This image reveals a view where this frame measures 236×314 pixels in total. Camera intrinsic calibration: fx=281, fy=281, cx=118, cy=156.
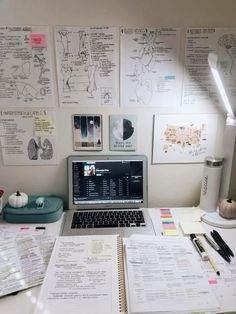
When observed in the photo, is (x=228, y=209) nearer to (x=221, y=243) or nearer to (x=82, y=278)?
(x=221, y=243)

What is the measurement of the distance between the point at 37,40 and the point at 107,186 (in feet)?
2.25

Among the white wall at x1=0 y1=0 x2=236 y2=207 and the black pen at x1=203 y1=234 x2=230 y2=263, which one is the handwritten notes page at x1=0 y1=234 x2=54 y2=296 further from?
the black pen at x1=203 y1=234 x2=230 y2=263

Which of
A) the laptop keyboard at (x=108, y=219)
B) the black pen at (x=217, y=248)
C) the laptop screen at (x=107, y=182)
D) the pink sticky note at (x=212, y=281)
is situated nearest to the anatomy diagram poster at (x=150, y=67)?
the laptop screen at (x=107, y=182)

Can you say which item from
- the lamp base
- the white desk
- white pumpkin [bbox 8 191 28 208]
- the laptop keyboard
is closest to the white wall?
white pumpkin [bbox 8 191 28 208]

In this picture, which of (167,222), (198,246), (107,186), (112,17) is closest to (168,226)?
(167,222)

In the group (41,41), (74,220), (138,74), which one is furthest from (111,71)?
(74,220)

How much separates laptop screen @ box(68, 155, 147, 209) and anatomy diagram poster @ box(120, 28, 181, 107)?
10.8 inches

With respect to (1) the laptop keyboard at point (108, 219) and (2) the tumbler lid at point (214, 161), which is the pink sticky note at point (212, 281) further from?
(2) the tumbler lid at point (214, 161)

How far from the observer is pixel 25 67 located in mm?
1169

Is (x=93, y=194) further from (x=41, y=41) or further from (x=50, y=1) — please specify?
(x=50, y=1)

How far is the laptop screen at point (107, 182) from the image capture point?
4.21ft

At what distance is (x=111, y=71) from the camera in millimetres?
1196

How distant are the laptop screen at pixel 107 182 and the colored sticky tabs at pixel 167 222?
10cm

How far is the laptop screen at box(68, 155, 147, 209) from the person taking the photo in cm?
128
